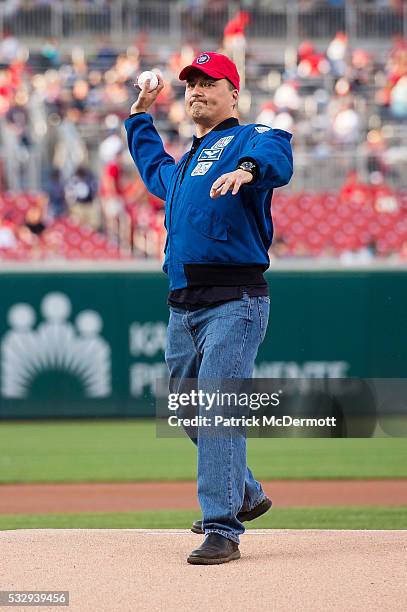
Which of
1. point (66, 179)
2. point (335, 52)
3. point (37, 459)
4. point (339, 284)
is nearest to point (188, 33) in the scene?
point (335, 52)

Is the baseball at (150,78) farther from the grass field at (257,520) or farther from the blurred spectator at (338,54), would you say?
the blurred spectator at (338,54)

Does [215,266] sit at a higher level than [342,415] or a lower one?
higher

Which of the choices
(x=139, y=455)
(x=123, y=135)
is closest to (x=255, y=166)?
(x=139, y=455)

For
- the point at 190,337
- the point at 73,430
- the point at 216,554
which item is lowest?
the point at 73,430

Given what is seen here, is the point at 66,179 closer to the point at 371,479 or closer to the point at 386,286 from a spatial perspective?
the point at 386,286

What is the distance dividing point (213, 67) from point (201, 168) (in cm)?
39

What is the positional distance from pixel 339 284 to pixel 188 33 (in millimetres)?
9926

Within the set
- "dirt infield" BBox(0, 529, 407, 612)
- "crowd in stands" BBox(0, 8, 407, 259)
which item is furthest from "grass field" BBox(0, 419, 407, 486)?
"dirt infield" BBox(0, 529, 407, 612)

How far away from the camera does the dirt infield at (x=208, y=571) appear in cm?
365

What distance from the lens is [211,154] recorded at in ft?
14.6

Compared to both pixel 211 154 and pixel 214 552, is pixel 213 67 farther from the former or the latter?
pixel 214 552

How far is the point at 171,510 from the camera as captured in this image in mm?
7152

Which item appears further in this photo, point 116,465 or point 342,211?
point 342,211

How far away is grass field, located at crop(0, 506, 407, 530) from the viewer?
628cm
